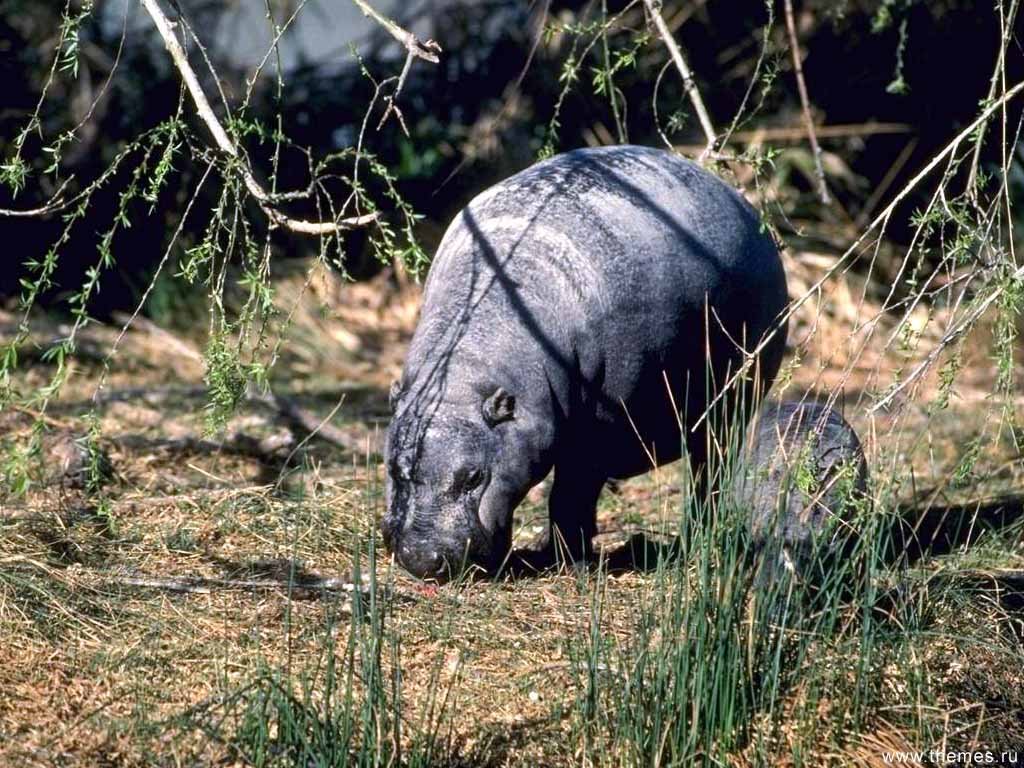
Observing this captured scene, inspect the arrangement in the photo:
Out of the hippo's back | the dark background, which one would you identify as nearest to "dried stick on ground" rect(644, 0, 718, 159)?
the hippo's back

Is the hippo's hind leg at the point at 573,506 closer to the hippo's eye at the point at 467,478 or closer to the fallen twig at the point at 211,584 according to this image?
the hippo's eye at the point at 467,478

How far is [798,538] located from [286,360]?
18.1ft

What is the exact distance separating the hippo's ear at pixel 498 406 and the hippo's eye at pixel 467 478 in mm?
160

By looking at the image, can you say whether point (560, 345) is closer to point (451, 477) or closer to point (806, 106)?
point (451, 477)

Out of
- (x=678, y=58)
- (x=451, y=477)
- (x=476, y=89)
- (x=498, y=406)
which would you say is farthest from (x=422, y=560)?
(x=476, y=89)

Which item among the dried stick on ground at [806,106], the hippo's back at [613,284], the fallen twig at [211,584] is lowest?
the fallen twig at [211,584]

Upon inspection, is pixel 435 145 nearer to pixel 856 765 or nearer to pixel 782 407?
pixel 782 407

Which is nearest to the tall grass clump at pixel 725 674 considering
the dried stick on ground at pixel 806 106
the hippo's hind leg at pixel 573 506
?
the hippo's hind leg at pixel 573 506

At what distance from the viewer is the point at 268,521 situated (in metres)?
5.77

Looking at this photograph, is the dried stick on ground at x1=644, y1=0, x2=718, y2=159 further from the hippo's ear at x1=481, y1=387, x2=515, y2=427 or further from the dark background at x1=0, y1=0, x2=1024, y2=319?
the dark background at x1=0, y1=0, x2=1024, y2=319

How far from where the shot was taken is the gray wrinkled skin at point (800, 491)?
160 inches

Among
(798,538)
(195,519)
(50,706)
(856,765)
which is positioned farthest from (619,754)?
(195,519)

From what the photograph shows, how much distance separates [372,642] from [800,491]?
1.68 metres

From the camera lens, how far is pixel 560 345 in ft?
16.5
